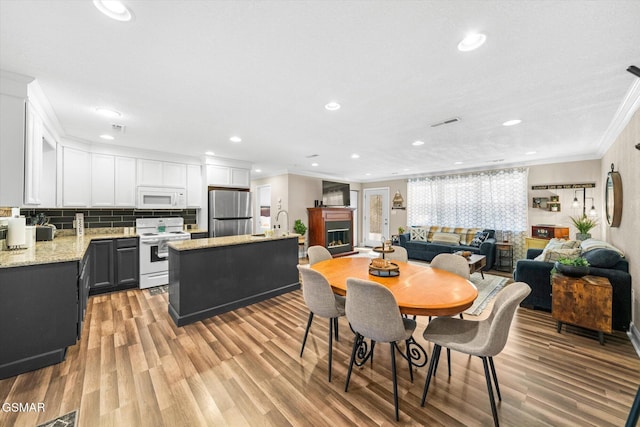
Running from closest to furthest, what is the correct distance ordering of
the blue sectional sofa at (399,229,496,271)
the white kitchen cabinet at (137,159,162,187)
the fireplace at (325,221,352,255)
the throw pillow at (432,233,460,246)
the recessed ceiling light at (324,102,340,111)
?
the recessed ceiling light at (324,102,340,111), the white kitchen cabinet at (137,159,162,187), the blue sectional sofa at (399,229,496,271), the throw pillow at (432,233,460,246), the fireplace at (325,221,352,255)

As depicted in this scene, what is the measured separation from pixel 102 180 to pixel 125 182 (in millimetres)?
314

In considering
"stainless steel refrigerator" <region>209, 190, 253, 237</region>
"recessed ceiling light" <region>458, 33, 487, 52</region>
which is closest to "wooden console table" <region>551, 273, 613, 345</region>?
"recessed ceiling light" <region>458, 33, 487, 52</region>

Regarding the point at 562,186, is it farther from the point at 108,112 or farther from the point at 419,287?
the point at 108,112

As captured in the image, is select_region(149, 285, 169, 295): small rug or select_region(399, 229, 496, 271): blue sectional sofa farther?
select_region(399, 229, 496, 271): blue sectional sofa

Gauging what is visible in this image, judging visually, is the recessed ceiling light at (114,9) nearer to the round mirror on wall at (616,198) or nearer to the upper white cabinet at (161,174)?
the upper white cabinet at (161,174)

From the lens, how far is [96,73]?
2.08 meters

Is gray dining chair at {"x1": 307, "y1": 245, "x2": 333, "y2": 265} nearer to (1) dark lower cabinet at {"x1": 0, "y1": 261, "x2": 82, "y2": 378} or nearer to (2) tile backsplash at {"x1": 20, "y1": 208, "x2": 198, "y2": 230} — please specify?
(1) dark lower cabinet at {"x1": 0, "y1": 261, "x2": 82, "y2": 378}

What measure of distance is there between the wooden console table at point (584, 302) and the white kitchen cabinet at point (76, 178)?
6.81m

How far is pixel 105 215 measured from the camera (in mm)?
4578

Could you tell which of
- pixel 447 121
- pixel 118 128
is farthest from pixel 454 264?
pixel 118 128

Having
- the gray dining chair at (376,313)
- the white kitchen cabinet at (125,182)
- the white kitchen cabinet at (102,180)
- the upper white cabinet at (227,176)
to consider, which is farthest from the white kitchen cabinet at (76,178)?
the gray dining chair at (376,313)

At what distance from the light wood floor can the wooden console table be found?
190mm

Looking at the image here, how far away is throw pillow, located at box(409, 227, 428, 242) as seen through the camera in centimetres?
693

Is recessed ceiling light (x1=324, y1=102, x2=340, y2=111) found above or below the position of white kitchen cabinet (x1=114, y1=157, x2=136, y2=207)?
above
